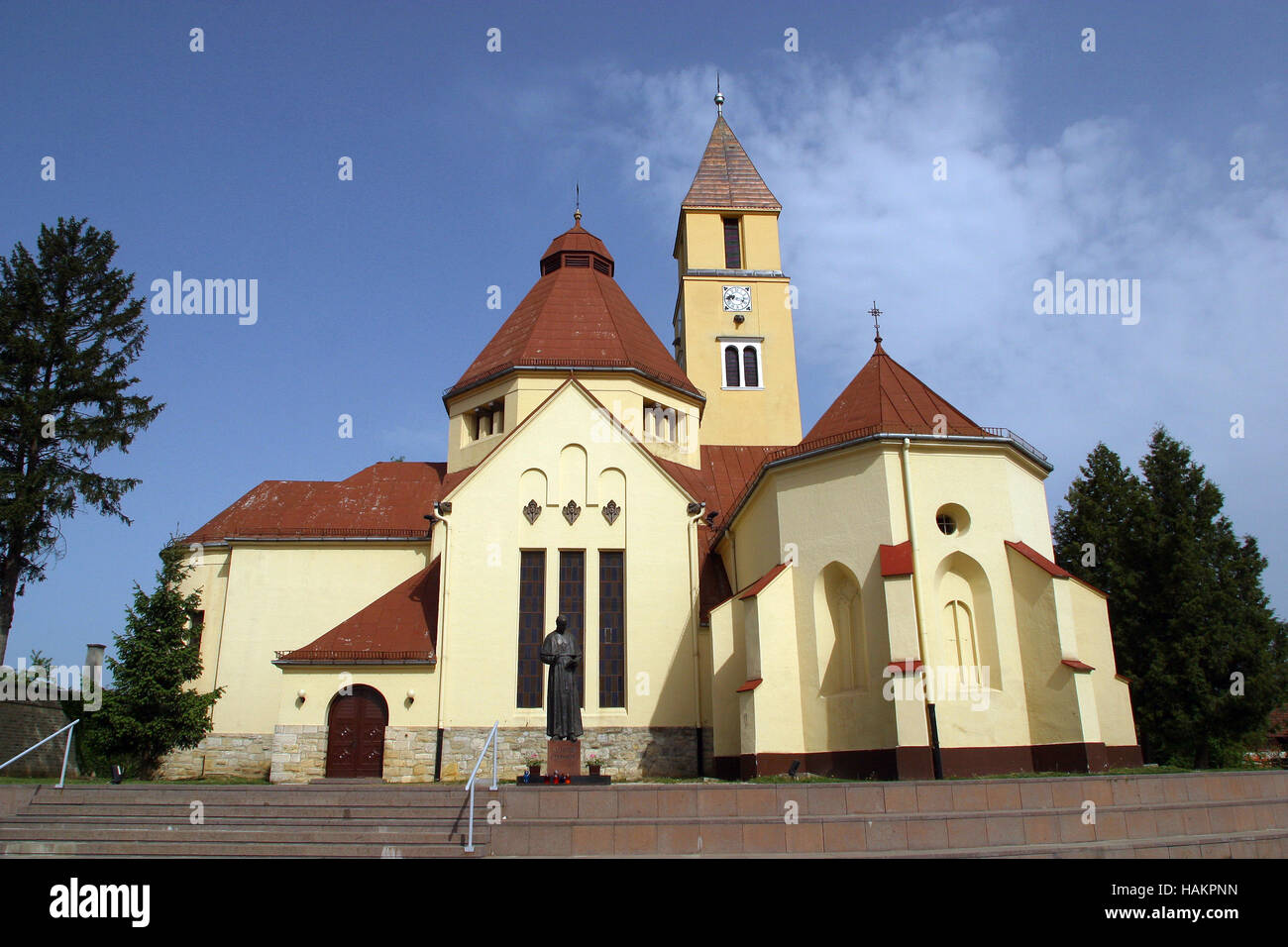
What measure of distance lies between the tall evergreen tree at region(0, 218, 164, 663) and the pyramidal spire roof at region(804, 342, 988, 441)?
21837 millimetres

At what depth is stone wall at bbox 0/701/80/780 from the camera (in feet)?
88.8

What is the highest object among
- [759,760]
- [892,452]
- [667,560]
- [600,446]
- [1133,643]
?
[600,446]

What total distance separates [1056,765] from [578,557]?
12.0 metres

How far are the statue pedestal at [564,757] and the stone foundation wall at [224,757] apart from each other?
521 inches

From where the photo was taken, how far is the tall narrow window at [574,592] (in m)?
22.1

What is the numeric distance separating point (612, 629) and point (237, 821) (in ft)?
35.8

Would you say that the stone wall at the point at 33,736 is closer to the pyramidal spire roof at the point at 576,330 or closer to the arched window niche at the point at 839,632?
the pyramidal spire roof at the point at 576,330

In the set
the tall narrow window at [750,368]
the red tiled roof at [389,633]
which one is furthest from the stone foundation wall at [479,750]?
the tall narrow window at [750,368]

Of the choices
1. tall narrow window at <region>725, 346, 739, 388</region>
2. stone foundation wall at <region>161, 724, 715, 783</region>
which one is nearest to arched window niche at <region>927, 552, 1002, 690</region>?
stone foundation wall at <region>161, 724, 715, 783</region>

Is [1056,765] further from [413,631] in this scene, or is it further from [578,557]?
[413,631]

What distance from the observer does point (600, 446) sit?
76.7ft

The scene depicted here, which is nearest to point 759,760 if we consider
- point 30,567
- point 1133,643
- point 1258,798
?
point 1258,798

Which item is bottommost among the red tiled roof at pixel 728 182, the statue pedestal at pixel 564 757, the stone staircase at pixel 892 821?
the stone staircase at pixel 892 821

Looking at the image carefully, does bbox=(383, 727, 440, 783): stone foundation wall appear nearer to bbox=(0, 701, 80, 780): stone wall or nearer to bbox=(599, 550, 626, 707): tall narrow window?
bbox=(599, 550, 626, 707): tall narrow window
